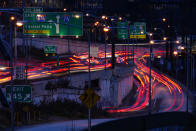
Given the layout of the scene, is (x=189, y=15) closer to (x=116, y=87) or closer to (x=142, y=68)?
(x=142, y=68)

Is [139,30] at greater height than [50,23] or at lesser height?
greater

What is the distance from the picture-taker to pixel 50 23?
106ft

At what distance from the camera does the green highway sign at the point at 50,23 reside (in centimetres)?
3234

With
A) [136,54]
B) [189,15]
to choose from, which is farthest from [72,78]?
[189,15]

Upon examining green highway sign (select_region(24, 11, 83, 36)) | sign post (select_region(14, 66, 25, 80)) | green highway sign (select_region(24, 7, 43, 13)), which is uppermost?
green highway sign (select_region(24, 7, 43, 13))

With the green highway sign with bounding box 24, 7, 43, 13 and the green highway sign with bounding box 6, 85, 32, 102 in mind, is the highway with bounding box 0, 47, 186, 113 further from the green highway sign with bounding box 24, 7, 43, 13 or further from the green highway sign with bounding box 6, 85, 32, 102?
the green highway sign with bounding box 6, 85, 32, 102

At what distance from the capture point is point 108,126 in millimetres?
16641

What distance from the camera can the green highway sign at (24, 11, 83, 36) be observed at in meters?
32.3

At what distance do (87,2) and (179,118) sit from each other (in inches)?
3279

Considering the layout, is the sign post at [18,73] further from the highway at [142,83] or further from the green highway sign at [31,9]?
the green highway sign at [31,9]

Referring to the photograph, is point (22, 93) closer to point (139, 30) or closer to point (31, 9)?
point (31, 9)

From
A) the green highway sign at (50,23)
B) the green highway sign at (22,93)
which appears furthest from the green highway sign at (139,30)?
the green highway sign at (22,93)

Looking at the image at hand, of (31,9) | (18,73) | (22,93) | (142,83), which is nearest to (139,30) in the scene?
(142,83)

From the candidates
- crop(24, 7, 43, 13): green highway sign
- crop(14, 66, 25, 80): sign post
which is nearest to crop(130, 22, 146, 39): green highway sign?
crop(24, 7, 43, 13): green highway sign
